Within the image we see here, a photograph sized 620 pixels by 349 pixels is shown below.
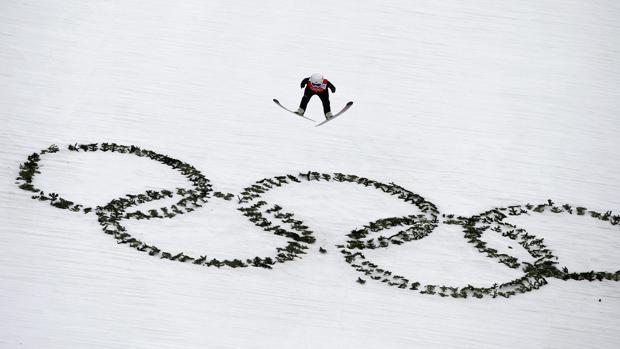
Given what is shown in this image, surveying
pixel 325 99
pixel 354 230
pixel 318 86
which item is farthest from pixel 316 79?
pixel 354 230

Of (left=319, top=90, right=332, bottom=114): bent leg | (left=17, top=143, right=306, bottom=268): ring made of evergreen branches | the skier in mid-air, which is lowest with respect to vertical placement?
(left=17, top=143, right=306, bottom=268): ring made of evergreen branches

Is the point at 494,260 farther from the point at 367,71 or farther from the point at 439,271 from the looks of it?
the point at 367,71

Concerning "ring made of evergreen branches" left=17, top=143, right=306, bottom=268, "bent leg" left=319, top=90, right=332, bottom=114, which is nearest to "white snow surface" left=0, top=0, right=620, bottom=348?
"ring made of evergreen branches" left=17, top=143, right=306, bottom=268

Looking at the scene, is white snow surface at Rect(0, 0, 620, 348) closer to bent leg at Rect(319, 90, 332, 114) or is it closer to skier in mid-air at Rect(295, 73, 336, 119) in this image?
bent leg at Rect(319, 90, 332, 114)

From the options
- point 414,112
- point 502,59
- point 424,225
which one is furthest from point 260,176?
point 502,59

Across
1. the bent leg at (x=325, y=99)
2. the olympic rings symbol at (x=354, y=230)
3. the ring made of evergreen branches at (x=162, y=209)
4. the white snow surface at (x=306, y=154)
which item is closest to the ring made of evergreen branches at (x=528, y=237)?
the olympic rings symbol at (x=354, y=230)

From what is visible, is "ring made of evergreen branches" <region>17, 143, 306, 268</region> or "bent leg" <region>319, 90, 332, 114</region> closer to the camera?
"ring made of evergreen branches" <region>17, 143, 306, 268</region>

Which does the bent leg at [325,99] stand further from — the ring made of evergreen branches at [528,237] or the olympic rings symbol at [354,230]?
the ring made of evergreen branches at [528,237]
